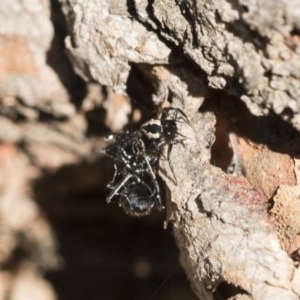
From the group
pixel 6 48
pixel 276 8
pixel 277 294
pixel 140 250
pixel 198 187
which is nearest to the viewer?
pixel 276 8

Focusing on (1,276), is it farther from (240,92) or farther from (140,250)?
(240,92)

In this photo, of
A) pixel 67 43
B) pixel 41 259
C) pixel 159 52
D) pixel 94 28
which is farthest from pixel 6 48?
pixel 41 259

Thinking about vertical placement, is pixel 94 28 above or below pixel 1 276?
above

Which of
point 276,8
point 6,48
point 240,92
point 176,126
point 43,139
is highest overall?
point 276,8

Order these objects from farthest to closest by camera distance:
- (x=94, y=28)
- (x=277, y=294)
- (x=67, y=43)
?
(x=67, y=43)
(x=94, y=28)
(x=277, y=294)

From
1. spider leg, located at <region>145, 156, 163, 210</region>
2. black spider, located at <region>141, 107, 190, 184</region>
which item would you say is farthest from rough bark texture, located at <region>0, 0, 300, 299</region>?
A: spider leg, located at <region>145, 156, 163, 210</region>

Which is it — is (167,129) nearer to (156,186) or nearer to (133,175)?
(156,186)
